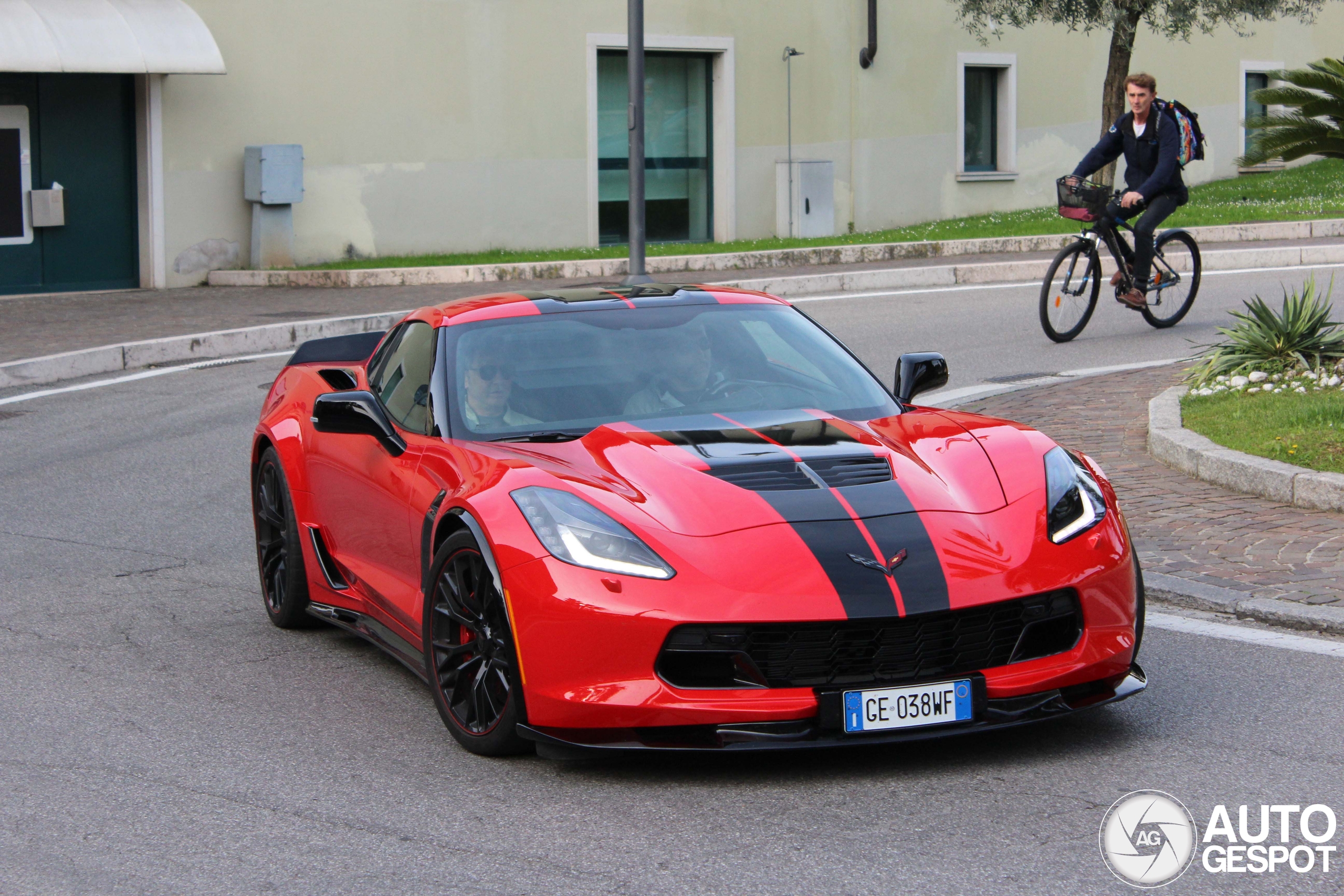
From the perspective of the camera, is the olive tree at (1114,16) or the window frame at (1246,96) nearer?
the olive tree at (1114,16)

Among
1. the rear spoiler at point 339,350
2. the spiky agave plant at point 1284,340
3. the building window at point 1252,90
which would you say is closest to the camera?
the rear spoiler at point 339,350

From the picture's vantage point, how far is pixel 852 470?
191 inches

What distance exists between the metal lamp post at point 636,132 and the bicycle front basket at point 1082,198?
20.2 feet

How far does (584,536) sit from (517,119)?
2005 cm

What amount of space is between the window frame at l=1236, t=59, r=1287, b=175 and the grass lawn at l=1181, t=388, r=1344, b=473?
84.3 ft

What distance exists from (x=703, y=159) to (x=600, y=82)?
214cm

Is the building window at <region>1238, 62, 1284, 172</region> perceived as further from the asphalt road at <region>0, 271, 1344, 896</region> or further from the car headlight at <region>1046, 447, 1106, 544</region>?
the car headlight at <region>1046, 447, 1106, 544</region>

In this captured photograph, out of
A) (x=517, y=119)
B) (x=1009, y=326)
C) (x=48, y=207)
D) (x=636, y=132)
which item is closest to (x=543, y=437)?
(x=1009, y=326)

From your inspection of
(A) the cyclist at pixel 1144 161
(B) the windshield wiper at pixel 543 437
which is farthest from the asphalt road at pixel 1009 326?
(B) the windshield wiper at pixel 543 437

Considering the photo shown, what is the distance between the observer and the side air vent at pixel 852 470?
4766 millimetres

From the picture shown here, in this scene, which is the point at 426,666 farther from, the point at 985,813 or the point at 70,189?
the point at 70,189

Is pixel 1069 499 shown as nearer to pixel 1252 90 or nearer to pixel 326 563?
pixel 326 563

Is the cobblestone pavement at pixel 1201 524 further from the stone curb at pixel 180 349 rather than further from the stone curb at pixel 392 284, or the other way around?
the stone curb at pixel 180 349

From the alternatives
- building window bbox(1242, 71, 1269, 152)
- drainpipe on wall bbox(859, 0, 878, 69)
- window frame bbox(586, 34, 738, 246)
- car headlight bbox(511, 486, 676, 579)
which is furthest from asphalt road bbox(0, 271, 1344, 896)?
building window bbox(1242, 71, 1269, 152)
